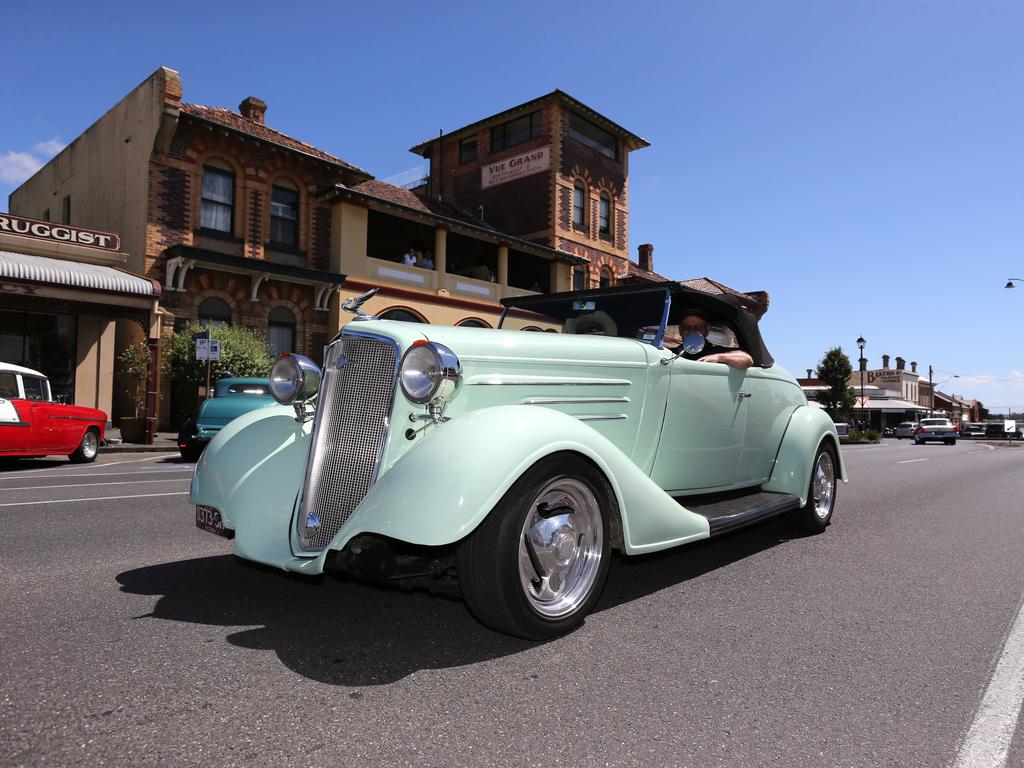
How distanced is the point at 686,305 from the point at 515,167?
2384 centimetres

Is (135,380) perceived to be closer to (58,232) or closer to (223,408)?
(58,232)

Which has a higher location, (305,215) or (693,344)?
(305,215)

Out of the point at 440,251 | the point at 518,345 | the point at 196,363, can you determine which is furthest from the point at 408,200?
the point at 518,345

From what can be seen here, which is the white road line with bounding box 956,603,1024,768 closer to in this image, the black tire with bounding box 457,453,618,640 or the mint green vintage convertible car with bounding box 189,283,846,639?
the mint green vintage convertible car with bounding box 189,283,846,639

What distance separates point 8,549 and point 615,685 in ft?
13.6

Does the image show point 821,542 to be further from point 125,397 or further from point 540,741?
point 125,397

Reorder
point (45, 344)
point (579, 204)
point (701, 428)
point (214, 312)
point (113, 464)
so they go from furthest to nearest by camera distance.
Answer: point (579, 204), point (214, 312), point (45, 344), point (113, 464), point (701, 428)

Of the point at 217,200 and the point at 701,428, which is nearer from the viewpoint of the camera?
the point at 701,428

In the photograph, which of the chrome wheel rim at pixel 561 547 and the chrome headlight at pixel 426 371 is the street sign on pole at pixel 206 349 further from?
the chrome wheel rim at pixel 561 547

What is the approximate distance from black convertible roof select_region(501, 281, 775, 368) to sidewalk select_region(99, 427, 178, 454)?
36.2 ft

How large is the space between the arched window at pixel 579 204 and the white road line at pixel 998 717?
25.6 metres

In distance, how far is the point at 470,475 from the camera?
264cm

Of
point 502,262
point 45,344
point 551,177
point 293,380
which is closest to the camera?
point 293,380

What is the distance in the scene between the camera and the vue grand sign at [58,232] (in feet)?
50.5
